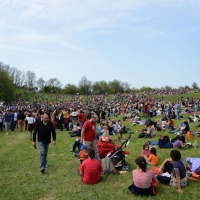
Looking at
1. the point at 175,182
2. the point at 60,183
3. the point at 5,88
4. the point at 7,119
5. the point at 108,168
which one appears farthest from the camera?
the point at 5,88

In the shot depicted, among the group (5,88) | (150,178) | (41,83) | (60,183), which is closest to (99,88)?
(41,83)

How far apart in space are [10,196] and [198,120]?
55.2ft

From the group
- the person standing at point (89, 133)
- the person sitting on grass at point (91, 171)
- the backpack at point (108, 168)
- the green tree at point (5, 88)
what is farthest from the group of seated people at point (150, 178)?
the green tree at point (5, 88)

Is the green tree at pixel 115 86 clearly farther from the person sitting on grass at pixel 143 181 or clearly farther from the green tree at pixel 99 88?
the person sitting on grass at pixel 143 181

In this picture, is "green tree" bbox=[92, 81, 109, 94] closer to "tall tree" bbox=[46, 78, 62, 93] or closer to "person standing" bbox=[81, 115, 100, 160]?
"tall tree" bbox=[46, 78, 62, 93]

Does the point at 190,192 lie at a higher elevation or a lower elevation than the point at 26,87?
lower

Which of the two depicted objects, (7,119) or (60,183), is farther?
(7,119)

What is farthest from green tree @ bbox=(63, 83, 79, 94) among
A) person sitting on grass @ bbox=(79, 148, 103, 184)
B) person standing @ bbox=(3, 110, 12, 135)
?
person sitting on grass @ bbox=(79, 148, 103, 184)

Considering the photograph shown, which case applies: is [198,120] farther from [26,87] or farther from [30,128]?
[26,87]

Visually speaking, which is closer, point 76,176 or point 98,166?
point 98,166

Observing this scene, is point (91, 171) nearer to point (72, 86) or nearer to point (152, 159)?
point (152, 159)

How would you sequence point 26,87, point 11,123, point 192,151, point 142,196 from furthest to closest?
point 26,87 → point 11,123 → point 192,151 → point 142,196

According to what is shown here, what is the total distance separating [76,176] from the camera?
6.69 meters

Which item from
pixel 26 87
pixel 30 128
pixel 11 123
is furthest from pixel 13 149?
pixel 26 87
